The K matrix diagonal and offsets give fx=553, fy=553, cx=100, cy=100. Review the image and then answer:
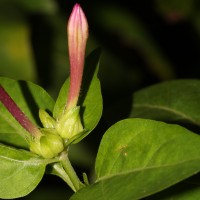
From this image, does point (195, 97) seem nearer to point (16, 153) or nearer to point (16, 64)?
point (16, 153)

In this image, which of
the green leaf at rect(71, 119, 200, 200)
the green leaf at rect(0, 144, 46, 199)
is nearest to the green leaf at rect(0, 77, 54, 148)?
the green leaf at rect(0, 144, 46, 199)

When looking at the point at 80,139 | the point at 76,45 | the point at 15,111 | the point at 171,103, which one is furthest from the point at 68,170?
the point at 171,103

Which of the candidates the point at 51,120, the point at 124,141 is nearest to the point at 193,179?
the point at 124,141

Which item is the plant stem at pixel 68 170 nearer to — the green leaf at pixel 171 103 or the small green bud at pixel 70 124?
the small green bud at pixel 70 124

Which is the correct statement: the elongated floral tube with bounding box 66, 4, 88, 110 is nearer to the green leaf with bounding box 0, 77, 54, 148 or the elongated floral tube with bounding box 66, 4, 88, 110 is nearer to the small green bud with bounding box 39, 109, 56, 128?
the small green bud with bounding box 39, 109, 56, 128

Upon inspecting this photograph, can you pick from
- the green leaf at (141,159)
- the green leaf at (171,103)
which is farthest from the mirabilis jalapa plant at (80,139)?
the green leaf at (171,103)

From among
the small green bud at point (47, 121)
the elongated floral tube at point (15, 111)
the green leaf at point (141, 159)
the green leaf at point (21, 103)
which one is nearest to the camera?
the green leaf at point (141, 159)
